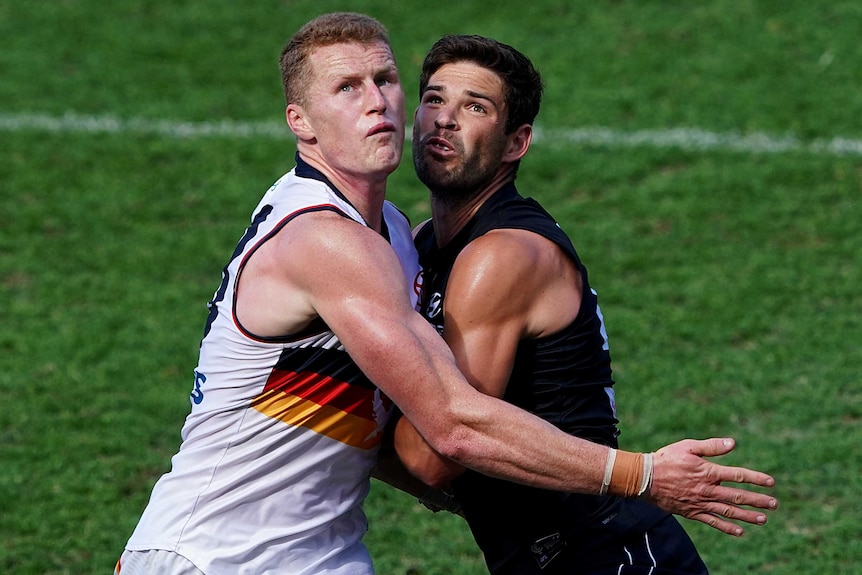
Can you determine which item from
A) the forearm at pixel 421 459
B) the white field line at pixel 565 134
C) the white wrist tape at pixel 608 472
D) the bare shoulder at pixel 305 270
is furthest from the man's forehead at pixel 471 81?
the white field line at pixel 565 134

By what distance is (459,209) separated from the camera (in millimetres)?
4902

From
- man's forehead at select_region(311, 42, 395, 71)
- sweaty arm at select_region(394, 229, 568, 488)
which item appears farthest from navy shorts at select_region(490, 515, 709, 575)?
man's forehead at select_region(311, 42, 395, 71)

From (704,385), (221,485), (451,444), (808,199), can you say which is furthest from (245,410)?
(808,199)

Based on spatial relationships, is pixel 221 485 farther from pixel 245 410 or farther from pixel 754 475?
pixel 754 475

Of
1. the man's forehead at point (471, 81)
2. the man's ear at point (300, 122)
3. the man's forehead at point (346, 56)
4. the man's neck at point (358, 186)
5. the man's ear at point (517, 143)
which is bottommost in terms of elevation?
the man's neck at point (358, 186)

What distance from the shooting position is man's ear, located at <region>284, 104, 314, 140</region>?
450cm

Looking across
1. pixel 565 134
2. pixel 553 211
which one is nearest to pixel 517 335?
pixel 553 211

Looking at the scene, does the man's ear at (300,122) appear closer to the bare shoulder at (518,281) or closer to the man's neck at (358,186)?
the man's neck at (358,186)

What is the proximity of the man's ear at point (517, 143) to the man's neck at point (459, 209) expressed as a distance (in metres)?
0.06

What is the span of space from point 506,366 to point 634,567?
99cm

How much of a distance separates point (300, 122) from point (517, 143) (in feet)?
3.11

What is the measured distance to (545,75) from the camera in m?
11.8

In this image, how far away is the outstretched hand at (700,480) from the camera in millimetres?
4020

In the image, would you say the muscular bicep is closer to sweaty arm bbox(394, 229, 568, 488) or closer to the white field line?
sweaty arm bbox(394, 229, 568, 488)
